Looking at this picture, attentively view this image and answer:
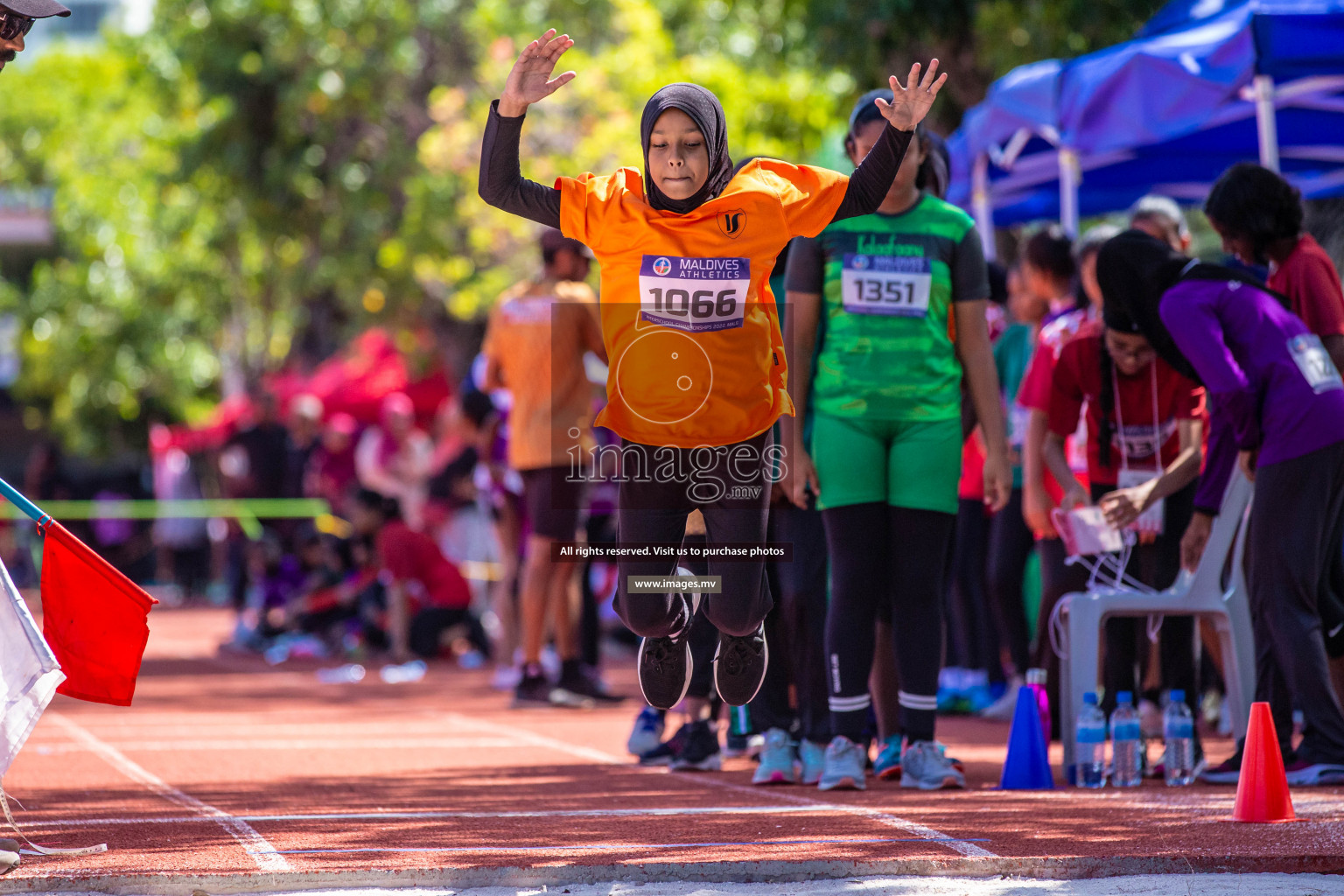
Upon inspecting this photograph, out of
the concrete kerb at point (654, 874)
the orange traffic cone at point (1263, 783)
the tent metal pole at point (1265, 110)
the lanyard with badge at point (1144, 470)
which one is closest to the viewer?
the concrete kerb at point (654, 874)

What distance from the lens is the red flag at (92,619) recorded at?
4570 millimetres

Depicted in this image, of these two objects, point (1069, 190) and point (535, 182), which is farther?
point (1069, 190)

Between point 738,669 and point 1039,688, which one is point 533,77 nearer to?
point 738,669

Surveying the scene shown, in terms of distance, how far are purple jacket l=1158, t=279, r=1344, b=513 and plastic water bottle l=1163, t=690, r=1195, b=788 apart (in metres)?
0.94

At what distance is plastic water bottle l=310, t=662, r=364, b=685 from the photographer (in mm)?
11885

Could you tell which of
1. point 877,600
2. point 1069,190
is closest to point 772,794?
point 877,600

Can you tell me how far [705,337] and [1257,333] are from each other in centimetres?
238

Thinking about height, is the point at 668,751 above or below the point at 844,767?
below

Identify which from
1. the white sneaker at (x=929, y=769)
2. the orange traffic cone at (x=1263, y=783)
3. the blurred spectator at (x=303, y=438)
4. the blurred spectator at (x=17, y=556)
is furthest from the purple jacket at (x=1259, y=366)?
the blurred spectator at (x=17, y=556)

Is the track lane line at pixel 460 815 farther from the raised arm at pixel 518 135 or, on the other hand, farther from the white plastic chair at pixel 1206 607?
the raised arm at pixel 518 135

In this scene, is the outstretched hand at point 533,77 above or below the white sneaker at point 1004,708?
above

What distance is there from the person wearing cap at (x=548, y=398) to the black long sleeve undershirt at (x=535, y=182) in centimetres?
410

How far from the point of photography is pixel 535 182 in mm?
4535

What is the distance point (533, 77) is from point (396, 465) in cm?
1130
